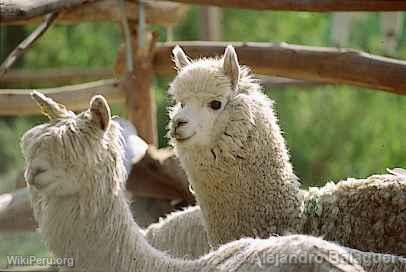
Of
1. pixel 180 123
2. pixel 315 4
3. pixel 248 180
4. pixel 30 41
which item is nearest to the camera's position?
pixel 180 123

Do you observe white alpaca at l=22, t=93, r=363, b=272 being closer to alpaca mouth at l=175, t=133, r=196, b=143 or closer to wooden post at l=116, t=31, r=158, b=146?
alpaca mouth at l=175, t=133, r=196, b=143

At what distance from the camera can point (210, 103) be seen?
4180mm

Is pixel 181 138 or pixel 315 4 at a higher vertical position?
pixel 315 4

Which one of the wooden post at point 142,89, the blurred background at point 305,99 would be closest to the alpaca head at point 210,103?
the wooden post at point 142,89

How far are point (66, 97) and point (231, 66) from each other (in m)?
2.27

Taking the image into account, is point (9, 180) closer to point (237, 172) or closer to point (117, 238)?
point (237, 172)

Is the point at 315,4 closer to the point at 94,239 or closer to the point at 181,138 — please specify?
the point at 181,138

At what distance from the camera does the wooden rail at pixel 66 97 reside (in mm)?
6152

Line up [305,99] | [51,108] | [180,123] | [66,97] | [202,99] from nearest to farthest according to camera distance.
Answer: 1. [51,108]
2. [180,123]
3. [202,99]
4. [66,97]
5. [305,99]

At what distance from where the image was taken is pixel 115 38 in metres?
12.4

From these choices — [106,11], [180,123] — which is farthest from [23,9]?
[106,11]

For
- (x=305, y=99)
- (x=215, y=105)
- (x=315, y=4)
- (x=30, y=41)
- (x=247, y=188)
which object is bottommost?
(x=305, y=99)

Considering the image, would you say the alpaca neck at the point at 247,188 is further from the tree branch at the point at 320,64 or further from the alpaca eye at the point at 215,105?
the tree branch at the point at 320,64

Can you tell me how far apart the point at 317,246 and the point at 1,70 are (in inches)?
102
